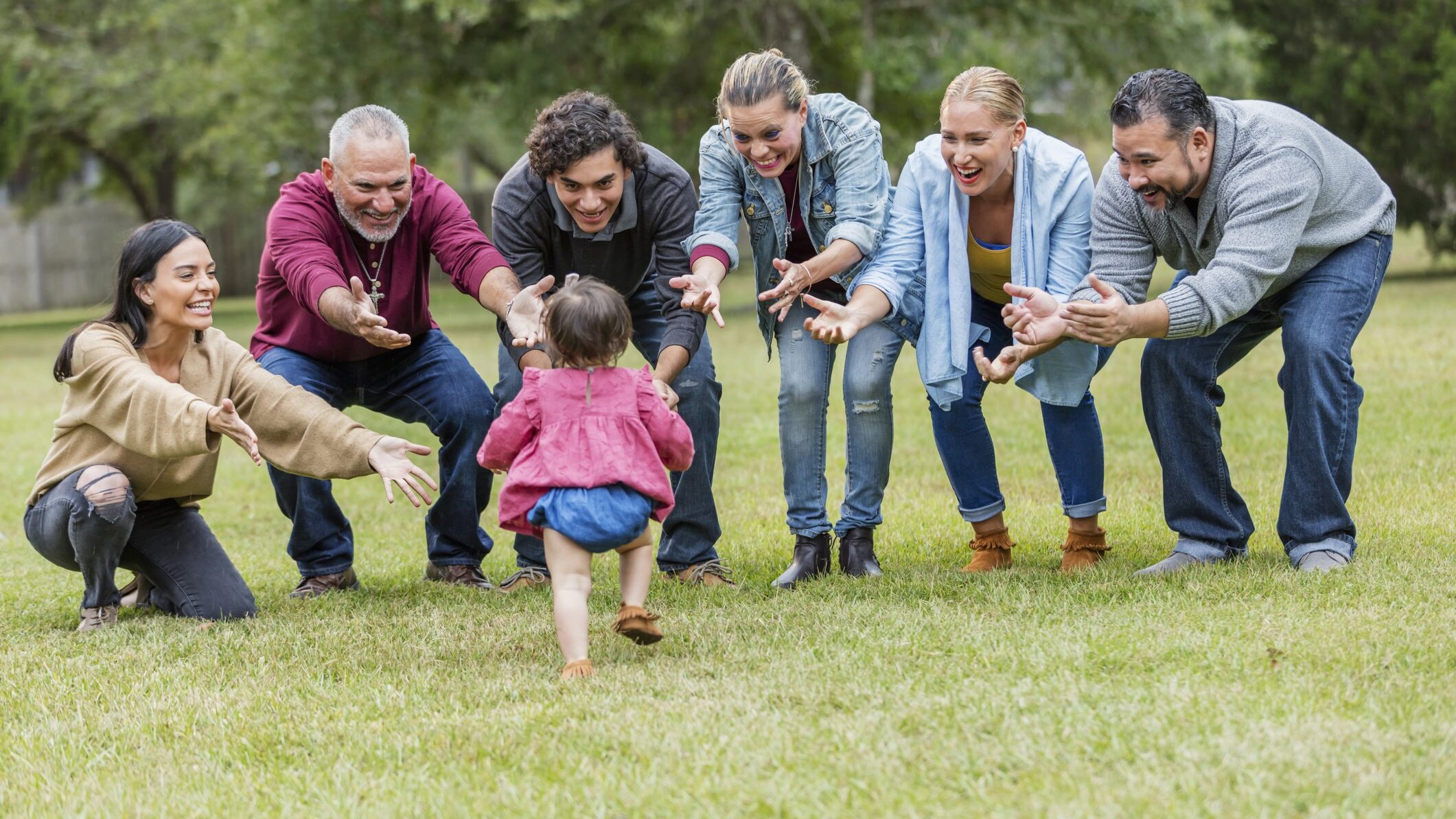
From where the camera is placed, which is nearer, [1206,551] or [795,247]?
[1206,551]

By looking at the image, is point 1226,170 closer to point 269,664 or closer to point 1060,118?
point 269,664

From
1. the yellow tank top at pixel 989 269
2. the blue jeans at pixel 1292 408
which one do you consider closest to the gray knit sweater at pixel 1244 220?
the blue jeans at pixel 1292 408

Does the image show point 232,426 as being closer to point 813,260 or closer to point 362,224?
point 362,224

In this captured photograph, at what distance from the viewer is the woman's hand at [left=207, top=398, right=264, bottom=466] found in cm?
504

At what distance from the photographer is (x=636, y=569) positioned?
462 centimetres

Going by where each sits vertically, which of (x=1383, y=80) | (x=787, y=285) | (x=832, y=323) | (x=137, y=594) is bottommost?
(x=137, y=594)

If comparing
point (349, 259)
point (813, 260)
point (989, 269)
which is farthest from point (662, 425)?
point (349, 259)

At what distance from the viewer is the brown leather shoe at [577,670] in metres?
4.39

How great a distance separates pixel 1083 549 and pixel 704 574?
1.52 m

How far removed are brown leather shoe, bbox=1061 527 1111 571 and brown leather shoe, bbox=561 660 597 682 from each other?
7.25 ft

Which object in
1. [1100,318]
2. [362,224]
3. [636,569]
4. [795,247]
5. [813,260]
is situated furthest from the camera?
[362,224]

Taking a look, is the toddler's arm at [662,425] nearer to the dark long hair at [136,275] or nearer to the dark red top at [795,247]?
the dark red top at [795,247]

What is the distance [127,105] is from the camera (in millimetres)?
25484

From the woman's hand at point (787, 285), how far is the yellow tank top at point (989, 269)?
66cm
